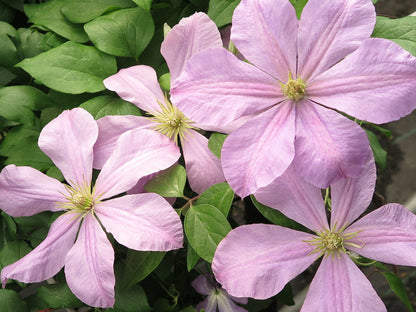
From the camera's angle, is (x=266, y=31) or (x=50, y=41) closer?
(x=266, y=31)

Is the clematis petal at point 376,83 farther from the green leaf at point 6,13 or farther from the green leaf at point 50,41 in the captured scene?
the green leaf at point 6,13

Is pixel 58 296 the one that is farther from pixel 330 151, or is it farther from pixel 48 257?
pixel 330 151

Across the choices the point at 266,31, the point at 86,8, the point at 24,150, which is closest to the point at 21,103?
the point at 24,150

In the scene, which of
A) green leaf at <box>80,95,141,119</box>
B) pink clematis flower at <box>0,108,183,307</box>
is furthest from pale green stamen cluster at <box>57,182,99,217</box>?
green leaf at <box>80,95,141,119</box>

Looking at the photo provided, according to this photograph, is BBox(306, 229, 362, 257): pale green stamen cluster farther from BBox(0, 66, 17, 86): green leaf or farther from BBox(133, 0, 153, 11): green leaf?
BBox(0, 66, 17, 86): green leaf

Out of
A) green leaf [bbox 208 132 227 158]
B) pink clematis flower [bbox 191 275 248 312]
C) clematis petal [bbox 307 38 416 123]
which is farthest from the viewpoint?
pink clematis flower [bbox 191 275 248 312]

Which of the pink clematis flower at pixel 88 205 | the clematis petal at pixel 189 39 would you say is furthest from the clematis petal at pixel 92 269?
the clematis petal at pixel 189 39

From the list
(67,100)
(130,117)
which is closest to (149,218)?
(130,117)
